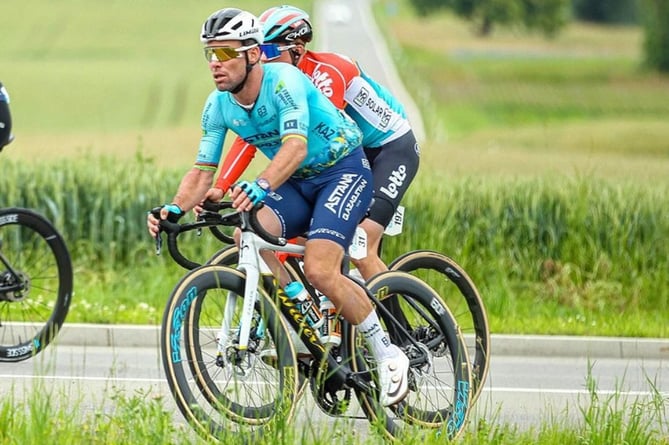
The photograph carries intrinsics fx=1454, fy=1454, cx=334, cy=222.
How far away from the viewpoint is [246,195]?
630 cm

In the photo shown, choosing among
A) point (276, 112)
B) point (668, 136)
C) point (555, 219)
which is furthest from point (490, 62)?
point (276, 112)

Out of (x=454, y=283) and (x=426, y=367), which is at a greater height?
(x=454, y=283)

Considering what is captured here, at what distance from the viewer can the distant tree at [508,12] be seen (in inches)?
4456

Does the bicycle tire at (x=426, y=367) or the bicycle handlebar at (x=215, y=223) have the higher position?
the bicycle handlebar at (x=215, y=223)

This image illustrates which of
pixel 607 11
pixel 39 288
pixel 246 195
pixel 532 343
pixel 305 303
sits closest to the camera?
pixel 246 195

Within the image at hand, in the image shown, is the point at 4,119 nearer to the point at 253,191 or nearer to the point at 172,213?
the point at 172,213

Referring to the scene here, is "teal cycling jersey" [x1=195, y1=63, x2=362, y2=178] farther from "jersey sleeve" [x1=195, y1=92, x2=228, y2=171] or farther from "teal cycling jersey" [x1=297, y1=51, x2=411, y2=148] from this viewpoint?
"teal cycling jersey" [x1=297, y1=51, x2=411, y2=148]

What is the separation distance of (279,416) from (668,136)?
40009mm

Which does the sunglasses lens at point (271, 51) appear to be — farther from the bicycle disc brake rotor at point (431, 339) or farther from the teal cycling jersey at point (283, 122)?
the bicycle disc brake rotor at point (431, 339)

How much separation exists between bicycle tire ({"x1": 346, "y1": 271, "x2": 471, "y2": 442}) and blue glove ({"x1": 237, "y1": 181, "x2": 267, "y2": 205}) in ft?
2.79

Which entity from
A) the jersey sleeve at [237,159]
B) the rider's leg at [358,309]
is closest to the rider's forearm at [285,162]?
the rider's leg at [358,309]

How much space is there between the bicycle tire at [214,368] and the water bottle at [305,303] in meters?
0.19

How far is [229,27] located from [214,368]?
1.54 meters

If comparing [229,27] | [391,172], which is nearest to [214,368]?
[229,27]
